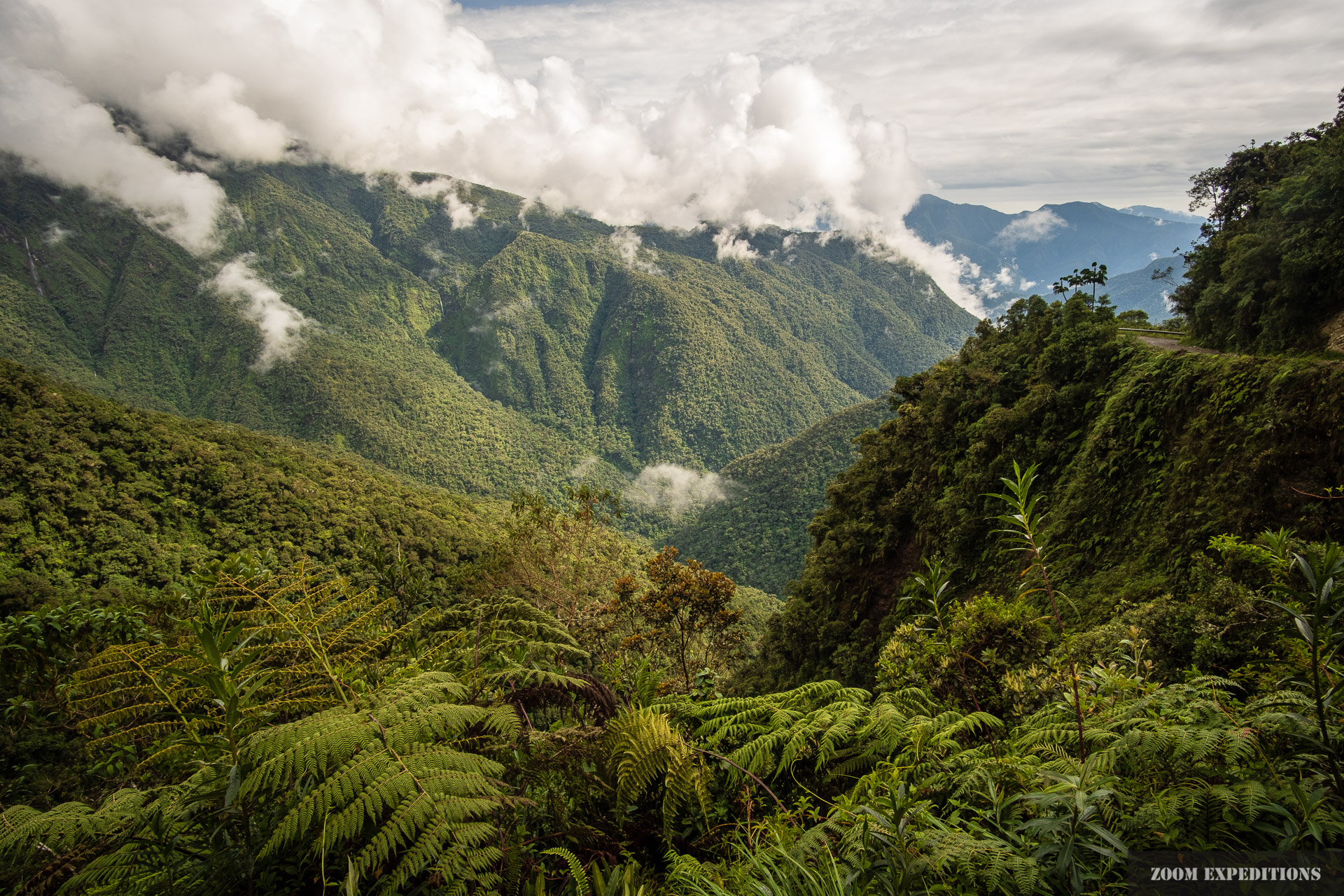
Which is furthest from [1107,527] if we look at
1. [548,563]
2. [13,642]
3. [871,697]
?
[13,642]

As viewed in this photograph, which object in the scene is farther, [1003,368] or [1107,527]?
[1003,368]

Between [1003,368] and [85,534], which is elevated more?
[1003,368]

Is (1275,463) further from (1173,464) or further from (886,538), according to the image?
(886,538)

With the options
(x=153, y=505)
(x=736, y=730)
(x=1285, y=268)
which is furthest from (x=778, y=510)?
(x=736, y=730)

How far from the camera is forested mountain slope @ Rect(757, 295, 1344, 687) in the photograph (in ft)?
39.8

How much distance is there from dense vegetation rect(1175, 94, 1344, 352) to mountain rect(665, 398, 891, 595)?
2396 inches

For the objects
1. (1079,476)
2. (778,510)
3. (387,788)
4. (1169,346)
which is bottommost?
(778,510)

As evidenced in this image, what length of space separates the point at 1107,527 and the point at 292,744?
1953cm

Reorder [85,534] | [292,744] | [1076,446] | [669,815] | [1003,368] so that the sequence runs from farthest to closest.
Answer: [85,534]
[1003,368]
[1076,446]
[669,815]
[292,744]

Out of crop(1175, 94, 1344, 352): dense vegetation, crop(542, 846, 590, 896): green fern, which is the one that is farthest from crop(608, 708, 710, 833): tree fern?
crop(1175, 94, 1344, 352): dense vegetation

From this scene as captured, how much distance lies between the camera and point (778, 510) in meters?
97.8

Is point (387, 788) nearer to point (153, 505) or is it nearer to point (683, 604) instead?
point (683, 604)

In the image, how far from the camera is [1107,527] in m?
16.4

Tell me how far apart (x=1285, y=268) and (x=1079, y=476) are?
7706 millimetres
